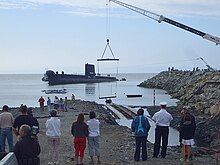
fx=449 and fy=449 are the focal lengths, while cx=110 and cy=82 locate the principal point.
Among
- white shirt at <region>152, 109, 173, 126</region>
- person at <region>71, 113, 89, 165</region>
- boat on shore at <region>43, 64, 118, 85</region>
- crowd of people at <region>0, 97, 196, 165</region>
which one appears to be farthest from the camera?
boat on shore at <region>43, 64, 118, 85</region>

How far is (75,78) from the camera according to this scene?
145 m

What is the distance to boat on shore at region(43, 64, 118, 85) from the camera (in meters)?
133

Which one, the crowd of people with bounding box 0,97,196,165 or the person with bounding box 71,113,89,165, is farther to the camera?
the person with bounding box 71,113,89,165

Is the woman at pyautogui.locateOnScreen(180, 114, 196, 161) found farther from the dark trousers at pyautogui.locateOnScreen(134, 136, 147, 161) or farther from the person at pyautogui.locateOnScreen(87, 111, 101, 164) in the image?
the person at pyautogui.locateOnScreen(87, 111, 101, 164)

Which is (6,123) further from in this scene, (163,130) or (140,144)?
(163,130)

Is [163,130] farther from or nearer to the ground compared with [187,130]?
nearer to the ground

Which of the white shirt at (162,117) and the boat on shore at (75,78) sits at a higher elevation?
the white shirt at (162,117)

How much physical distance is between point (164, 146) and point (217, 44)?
29434 mm

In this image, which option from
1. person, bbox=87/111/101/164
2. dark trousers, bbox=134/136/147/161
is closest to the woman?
dark trousers, bbox=134/136/147/161

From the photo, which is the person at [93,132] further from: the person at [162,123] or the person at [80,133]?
the person at [162,123]

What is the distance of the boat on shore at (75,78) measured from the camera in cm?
13325

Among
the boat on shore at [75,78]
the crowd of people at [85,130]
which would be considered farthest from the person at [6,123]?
the boat on shore at [75,78]

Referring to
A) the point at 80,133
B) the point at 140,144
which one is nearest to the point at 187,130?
the point at 140,144

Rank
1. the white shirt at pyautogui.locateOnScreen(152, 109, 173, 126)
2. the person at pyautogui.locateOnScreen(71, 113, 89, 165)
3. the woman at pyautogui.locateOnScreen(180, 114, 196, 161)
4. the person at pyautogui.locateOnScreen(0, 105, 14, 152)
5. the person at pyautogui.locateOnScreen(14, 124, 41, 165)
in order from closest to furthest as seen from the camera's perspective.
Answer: the person at pyautogui.locateOnScreen(14, 124, 41, 165) → the person at pyautogui.locateOnScreen(71, 113, 89, 165) → the woman at pyautogui.locateOnScreen(180, 114, 196, 161) → the person at pyautogui.locateOnScreen(0, 105, 14, 152) → the white shirt at pyautogui.locateOnScreen(152, 109, 173, 126)
